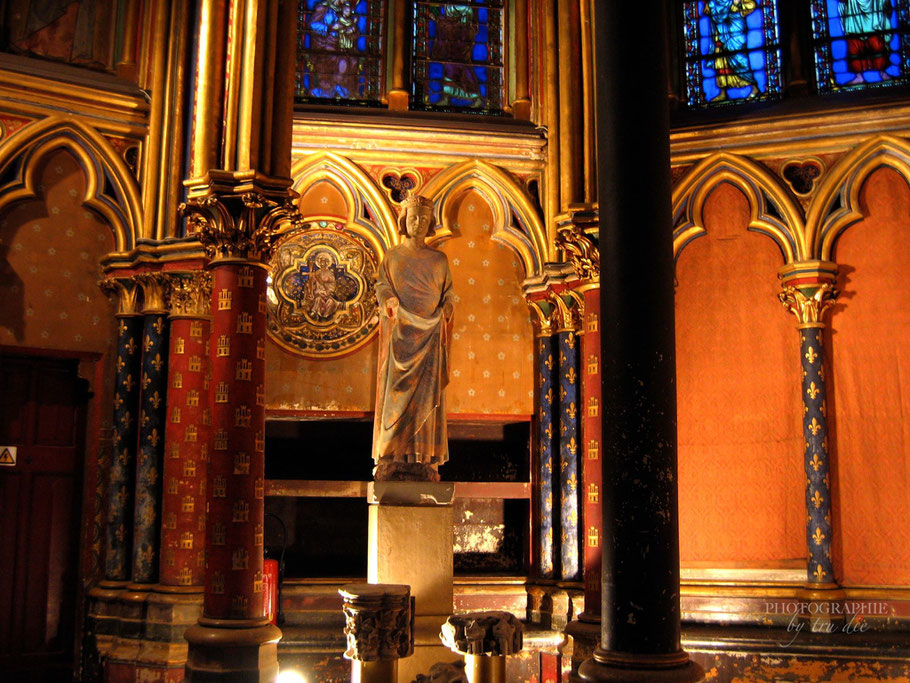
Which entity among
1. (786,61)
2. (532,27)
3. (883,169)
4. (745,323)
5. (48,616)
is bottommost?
(48,616)

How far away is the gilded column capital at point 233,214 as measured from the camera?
7.13 metres

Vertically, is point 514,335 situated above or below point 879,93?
below

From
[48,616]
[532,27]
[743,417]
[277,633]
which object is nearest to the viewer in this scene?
[277,633]

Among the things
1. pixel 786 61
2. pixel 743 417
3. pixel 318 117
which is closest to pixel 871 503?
pixel 743 417

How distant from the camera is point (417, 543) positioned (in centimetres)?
712

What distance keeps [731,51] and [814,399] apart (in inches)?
138

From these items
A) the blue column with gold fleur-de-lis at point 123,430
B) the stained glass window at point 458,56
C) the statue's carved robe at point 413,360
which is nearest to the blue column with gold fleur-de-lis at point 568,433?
the statue's carved robe at point 413,360

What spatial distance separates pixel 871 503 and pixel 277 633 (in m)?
4.99

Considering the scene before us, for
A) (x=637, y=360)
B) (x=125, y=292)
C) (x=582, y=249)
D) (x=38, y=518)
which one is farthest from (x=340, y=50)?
(x=637, y=360)

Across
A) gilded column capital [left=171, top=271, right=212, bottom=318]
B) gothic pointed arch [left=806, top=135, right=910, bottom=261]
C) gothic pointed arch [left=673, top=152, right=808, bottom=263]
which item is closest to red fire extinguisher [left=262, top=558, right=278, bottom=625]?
gilded column capital [left=171, top=271, right=212, bottom=318]

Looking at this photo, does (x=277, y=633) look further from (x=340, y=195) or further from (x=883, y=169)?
(x=883, y=169)

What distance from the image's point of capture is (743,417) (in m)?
8.80

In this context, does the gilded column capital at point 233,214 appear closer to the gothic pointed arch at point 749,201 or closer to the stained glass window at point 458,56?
the stained glass window at point 458,56

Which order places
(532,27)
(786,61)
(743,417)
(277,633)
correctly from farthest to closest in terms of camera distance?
(532,27), (786,61), (743,417), (277,633)
